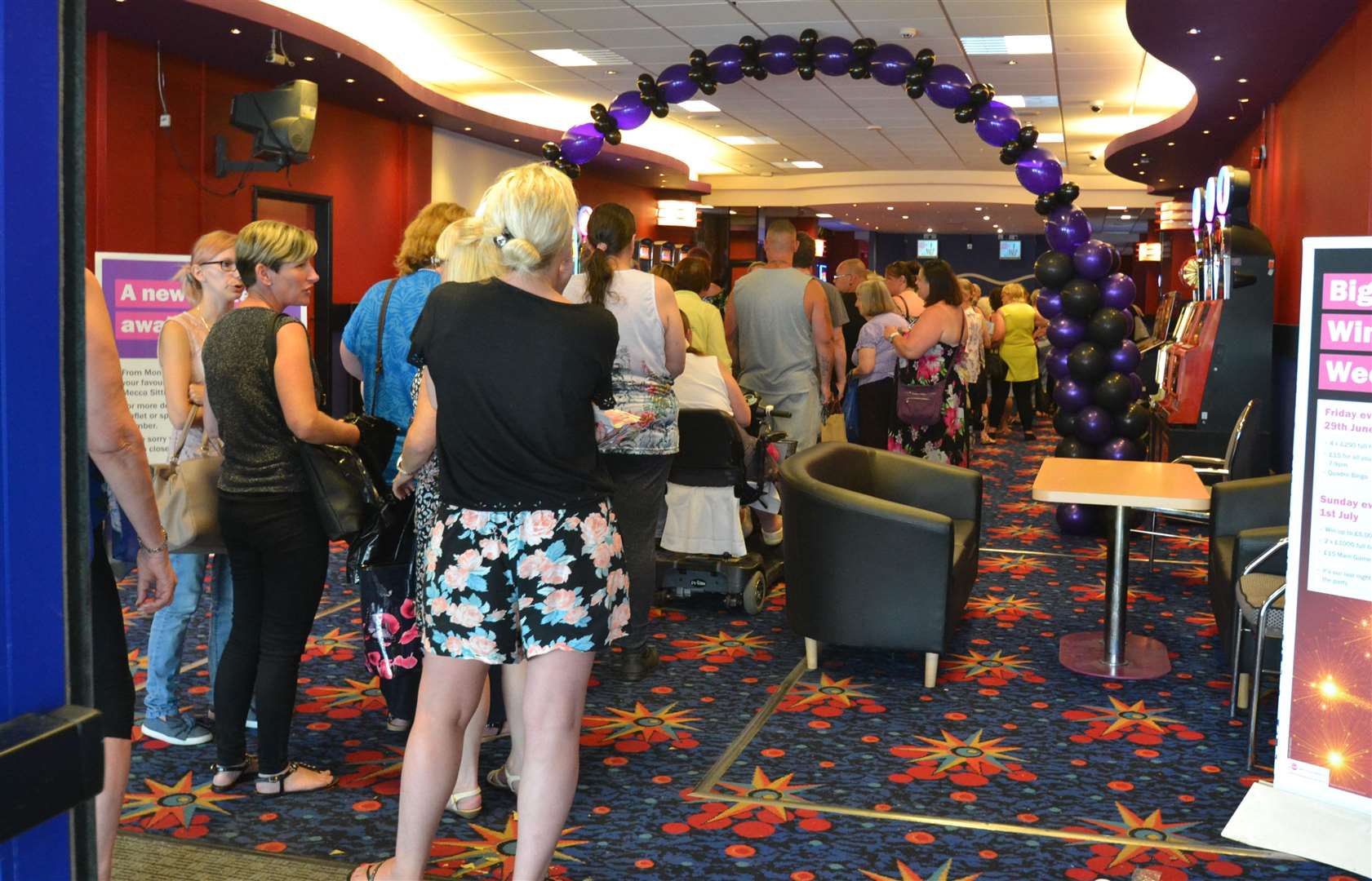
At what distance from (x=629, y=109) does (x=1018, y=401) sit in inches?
211

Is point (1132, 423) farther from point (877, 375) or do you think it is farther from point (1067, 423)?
point (877, 375)

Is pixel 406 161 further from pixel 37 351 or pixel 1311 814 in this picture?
pixel 37 351

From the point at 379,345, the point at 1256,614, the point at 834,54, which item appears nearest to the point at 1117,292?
the point at 834,54

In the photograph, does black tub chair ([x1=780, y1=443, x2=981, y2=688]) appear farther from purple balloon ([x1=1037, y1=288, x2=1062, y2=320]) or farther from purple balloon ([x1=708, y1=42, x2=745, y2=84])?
purple balloon ([x1=708, y1=42, x2=745, y2=84])

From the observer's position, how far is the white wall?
39.9 feet

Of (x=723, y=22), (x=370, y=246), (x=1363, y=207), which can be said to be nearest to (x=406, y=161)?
(x=370, y=246)

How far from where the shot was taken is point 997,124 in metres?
7.71

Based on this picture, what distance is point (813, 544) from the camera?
13.9ft

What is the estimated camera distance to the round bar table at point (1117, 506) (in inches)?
160

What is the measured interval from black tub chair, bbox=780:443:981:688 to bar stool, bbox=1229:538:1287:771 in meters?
0.86

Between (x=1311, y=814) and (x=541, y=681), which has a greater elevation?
(x=541, y=681)

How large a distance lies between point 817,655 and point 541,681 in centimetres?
232

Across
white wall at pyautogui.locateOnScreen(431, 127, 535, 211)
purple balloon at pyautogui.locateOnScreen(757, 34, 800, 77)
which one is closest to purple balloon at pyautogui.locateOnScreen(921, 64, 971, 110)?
purple balloon at pyautogui.locateOnScreen(757, 34, 800, 77)

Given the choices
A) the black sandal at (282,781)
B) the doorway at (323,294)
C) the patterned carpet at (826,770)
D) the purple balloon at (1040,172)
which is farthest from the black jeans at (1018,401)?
the black sandal at (282,781)
